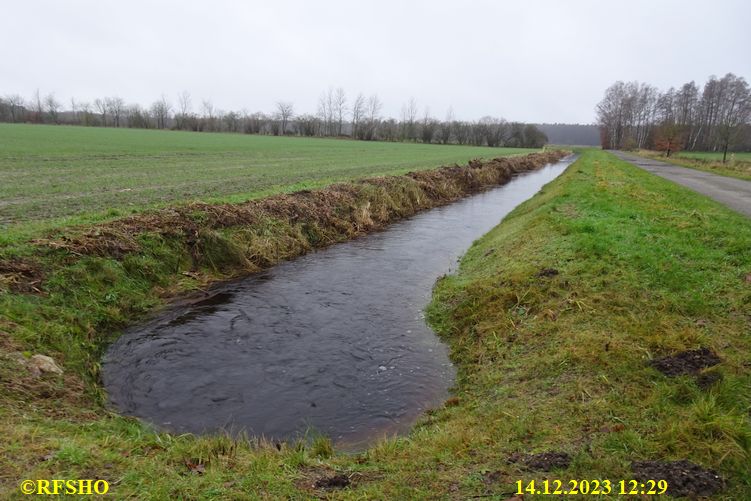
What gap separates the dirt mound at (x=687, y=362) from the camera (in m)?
5.84

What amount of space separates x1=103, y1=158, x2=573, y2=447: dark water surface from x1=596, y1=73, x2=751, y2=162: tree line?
3201 inches

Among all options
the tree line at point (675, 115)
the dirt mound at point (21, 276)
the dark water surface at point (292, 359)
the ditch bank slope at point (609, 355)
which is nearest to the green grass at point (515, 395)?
the ditch bank slope at point (609, 355)

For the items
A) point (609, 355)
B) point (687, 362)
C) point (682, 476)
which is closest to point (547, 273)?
point (609, 355)

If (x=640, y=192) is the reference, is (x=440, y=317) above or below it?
below

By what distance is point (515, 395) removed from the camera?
6.34 meters

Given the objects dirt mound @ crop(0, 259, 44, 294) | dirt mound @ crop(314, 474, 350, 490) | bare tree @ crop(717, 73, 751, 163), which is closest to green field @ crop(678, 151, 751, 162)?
bare tree @ crop(717, 73, 751, 163)

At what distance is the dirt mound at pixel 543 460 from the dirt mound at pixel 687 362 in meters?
2.37

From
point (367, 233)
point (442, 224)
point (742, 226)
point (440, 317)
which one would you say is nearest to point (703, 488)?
point (440, 317)

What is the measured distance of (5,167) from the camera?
24453mm

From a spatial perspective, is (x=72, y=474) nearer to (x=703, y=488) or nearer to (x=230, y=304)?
(x=703, y=488)

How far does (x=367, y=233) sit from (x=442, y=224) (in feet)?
14.0

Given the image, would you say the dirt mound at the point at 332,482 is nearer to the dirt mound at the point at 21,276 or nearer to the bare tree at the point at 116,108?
the dirt mound at the point at 21,276

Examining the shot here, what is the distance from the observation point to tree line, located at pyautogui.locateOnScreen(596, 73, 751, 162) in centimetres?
8831

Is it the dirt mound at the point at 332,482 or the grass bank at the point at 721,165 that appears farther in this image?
the grass bank at the point at 721,165
